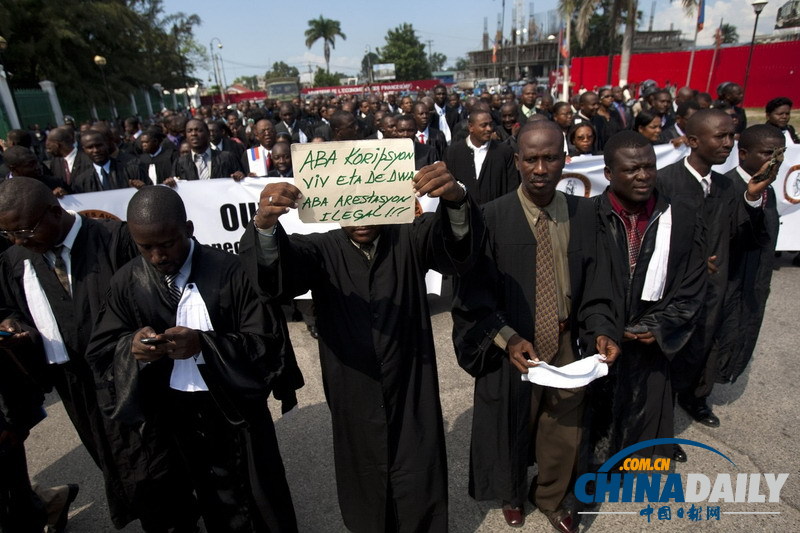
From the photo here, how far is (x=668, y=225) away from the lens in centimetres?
262

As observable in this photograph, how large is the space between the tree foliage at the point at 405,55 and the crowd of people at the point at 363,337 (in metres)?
80.3

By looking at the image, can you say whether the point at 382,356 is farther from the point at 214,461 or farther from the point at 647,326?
the point at 647,326

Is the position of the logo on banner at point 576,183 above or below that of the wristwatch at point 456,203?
below

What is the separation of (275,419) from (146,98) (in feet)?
125

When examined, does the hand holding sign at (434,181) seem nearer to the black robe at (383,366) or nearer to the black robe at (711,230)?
the black robe at (383,366)

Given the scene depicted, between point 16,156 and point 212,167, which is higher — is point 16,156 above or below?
above

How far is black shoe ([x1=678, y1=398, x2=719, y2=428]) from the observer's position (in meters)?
3.53

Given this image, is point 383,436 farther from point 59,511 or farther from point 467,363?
point 59,511

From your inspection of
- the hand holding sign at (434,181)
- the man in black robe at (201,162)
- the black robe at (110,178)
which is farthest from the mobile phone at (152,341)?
the man in black robe at (201,162)

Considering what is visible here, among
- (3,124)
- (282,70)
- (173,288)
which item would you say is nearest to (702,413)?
(173,288)

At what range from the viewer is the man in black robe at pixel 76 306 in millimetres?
2346

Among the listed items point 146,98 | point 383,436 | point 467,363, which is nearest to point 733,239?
point 467,363

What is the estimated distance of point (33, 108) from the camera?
65.9 ft

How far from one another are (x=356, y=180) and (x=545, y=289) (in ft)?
3.86
